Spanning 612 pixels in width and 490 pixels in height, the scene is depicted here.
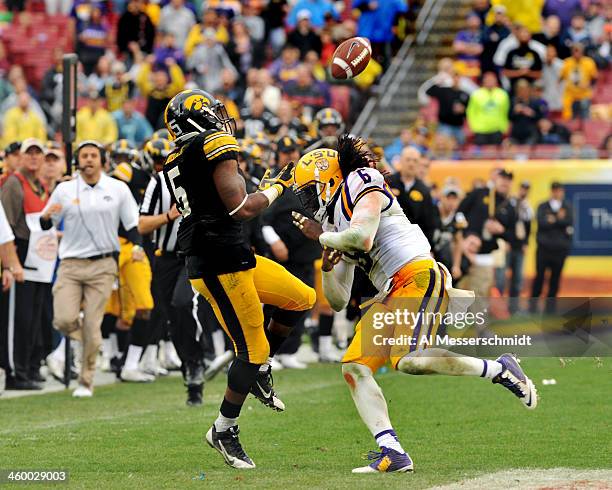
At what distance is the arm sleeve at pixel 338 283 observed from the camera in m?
8.70

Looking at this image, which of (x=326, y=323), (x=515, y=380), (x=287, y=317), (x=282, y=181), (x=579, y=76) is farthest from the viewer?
(x=579, y=76)

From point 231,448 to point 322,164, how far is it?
6.01ft

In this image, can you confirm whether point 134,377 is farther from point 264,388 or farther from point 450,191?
point 450,191

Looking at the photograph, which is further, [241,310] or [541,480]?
[241,310]

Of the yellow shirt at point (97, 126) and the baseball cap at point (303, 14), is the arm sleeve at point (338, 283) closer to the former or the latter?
the yellow shirt at point (97, 126)

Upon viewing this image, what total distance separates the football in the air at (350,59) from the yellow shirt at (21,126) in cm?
1265

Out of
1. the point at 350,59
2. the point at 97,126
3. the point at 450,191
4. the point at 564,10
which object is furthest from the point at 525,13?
the point at 350,59

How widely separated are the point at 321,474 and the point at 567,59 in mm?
15191

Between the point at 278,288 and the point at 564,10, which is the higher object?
the point at 564,10

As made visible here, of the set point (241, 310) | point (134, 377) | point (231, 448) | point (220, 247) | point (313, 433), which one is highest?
point (220, 247)

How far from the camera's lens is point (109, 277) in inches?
513

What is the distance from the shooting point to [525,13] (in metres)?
23.4

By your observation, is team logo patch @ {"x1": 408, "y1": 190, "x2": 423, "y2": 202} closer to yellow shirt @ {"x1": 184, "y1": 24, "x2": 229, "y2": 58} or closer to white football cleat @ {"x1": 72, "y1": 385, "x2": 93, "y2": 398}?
white football cleat @ {"x1": 72, "y1": 385, "x2": 93, "y2": 398}

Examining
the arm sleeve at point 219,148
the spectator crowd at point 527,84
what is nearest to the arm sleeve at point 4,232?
the arm sleeve at point 219,148
